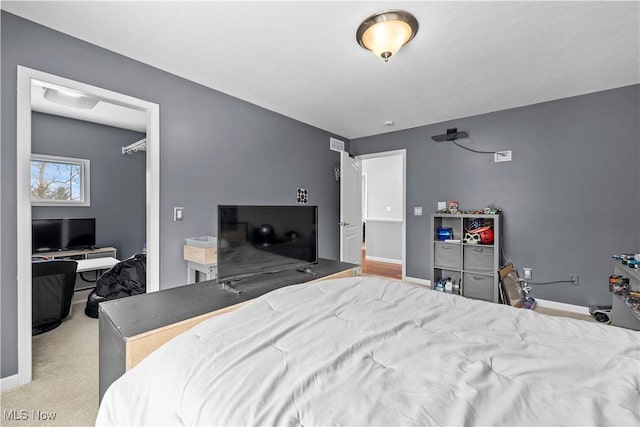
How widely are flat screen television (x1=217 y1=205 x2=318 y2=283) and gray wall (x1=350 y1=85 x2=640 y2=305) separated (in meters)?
2.78

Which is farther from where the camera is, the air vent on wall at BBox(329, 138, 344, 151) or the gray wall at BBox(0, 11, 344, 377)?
the air vent on wall at BBox(329, 138, 344, 151)

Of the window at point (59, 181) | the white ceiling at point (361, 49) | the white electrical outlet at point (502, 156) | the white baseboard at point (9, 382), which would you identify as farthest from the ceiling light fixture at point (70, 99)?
the white electrical outlet at point (502, 156)

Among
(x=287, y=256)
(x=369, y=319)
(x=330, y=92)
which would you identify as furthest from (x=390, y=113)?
(x=369, y=319)

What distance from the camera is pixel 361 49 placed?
7.38 ft

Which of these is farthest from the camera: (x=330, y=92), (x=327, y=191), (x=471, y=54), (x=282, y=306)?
(x=327, y=191)

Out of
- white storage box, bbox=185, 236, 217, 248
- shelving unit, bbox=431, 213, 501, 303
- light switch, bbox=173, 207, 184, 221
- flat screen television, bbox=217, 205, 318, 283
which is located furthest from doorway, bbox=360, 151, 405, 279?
light switch, bbox=173, 207, 184, 221

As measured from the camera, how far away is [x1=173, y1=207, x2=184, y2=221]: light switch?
2.73 meters

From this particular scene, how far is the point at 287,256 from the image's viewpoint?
2.14 metres

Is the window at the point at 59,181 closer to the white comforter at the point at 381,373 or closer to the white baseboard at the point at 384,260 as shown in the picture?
the white comforter at the point at 381,373

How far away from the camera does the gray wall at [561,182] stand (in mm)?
3012

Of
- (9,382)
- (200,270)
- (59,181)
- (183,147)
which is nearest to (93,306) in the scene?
(9,382)

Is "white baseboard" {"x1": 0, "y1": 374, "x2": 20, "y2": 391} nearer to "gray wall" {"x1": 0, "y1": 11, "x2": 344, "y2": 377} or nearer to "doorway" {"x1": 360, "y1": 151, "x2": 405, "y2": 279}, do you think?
"gray wall" {"x1": 0, "y1": 11, "x2": 344, "y2": 377}

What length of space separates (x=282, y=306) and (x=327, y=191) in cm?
361

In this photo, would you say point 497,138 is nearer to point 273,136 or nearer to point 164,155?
point 273,136
